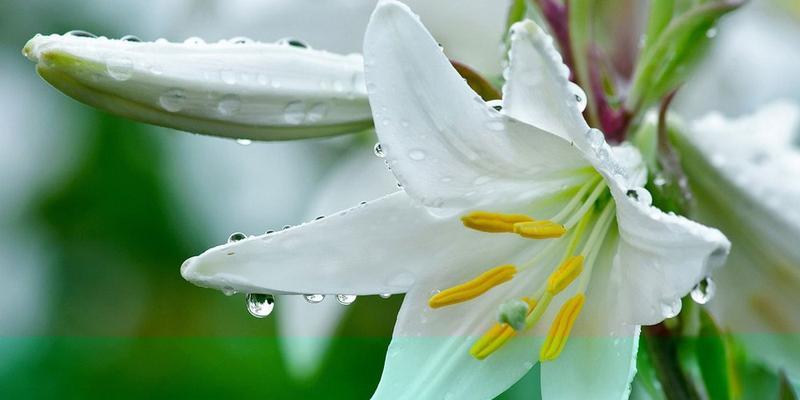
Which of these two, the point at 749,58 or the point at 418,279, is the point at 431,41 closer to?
the point at 418,279

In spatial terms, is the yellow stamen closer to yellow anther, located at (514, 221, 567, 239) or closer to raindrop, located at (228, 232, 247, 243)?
yellow anther, located at (514, 221, 567, 239)

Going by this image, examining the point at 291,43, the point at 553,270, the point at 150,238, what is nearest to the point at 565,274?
the point at 553,270

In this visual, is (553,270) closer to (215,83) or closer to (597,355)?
(597,355)

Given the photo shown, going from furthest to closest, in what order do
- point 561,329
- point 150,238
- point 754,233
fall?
point 150,238
point 754,233
point 561,329

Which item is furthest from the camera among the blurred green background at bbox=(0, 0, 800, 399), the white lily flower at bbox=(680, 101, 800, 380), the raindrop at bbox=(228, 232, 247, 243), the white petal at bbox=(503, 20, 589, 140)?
the blurred green background at bbox=(0, 0, 800, 399)

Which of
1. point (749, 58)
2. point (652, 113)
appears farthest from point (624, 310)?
point (749, 58)

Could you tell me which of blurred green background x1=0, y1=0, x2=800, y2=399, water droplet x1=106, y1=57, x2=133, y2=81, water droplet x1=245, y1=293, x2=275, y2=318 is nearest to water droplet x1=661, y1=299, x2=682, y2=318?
water droplet x1=245, y1=293, x2=275, y2=318

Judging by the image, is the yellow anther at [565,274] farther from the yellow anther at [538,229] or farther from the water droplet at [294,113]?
the water droplet at [294,113]

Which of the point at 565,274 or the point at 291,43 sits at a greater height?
the point at 291,43
